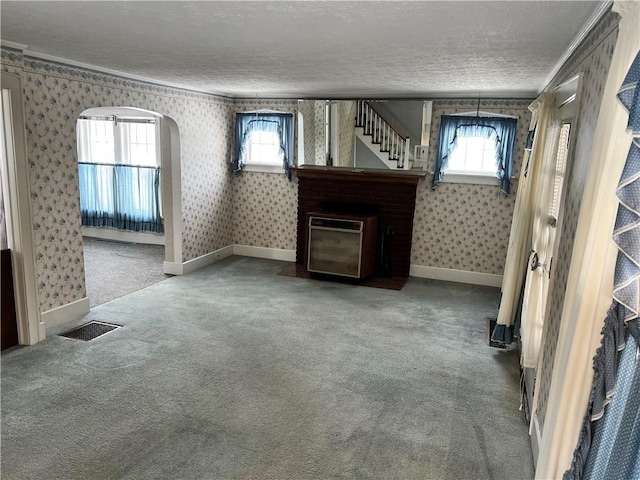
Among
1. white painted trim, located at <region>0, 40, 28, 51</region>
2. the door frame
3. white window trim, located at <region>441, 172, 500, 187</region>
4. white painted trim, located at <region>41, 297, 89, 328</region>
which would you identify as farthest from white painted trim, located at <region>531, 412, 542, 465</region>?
white painted trim, located at <region>0, 40, 28, 51</region>

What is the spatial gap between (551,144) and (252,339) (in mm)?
2888

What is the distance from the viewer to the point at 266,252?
7.29 meters

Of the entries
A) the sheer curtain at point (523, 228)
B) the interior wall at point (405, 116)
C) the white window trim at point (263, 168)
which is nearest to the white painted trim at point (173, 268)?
the white window trim at point (263, 168)

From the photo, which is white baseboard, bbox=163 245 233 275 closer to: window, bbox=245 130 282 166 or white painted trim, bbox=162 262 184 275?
white painted trim, bbox=162 262 184 275

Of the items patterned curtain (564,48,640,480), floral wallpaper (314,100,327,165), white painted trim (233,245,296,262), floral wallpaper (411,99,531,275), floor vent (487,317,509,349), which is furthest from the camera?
white painted trim (233,245,296,262)

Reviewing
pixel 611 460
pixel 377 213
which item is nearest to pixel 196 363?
pixel 611 460

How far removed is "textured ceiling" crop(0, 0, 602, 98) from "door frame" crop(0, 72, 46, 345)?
0.47 metres

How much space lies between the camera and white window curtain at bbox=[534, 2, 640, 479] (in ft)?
5.09

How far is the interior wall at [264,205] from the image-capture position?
6977mm

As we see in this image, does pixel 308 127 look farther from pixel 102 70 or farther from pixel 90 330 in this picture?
pixel 90 330

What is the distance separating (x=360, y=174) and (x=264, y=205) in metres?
1.64

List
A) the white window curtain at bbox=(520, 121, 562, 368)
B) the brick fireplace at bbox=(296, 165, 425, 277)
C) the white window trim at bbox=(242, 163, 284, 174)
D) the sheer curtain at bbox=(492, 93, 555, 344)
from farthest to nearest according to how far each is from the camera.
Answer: the white window trim at bbox=(242, 163, 284, 174)
the brick fireplace at bbox=(296, 165, 425, 277)
the sheer curtain at bbox=(492, 93, 555, 344)
the white window curtain at bbox=(520, 121, 562, 368)

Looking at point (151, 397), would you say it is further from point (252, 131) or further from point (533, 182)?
point (252, 131)

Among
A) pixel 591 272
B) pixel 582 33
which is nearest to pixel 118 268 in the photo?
pixel 582 33
